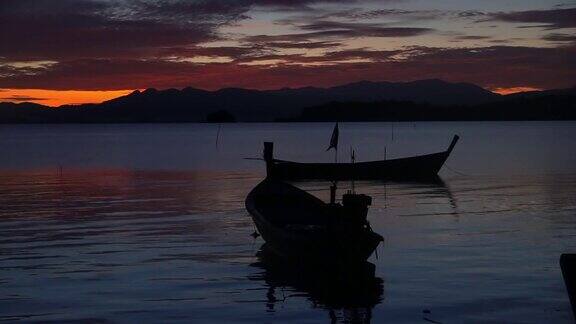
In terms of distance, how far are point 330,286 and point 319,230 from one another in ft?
5.54

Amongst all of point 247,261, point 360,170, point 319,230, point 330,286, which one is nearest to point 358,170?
point 360,170

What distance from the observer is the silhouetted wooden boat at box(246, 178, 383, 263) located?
17797mm

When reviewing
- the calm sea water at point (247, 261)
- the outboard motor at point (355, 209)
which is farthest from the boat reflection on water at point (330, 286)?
the outboard motor at point (355, 209)

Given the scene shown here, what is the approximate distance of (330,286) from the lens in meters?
17.9

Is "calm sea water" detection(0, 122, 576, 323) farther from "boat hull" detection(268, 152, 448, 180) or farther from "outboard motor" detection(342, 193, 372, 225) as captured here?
"boat hull" detection(268, 152, 448, 180)

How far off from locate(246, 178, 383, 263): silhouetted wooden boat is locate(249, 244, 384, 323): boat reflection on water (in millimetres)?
346

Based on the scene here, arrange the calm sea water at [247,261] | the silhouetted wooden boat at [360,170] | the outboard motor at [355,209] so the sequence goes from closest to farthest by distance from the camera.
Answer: the calm sea water at [247,261] < the outboard motor at [355,209] < the silhouetted wooden boat at [360,170]

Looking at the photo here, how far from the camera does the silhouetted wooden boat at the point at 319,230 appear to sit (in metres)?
17.8

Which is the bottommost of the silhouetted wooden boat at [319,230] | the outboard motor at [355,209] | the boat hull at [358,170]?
the boat hull at [358,170]

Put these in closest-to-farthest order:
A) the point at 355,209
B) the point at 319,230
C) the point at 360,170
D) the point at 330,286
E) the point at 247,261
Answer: the point at 355,209, the point at 330,286, the point at 319,230, the point at 247,261, the point at 360,170

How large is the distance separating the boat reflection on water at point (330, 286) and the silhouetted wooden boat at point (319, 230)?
346 millimetres

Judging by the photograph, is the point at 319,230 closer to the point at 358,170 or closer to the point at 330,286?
the point at 330,286

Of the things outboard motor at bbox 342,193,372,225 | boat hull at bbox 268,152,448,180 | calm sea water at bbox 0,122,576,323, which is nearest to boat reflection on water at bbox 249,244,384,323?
calm sea water at bbox 0,122,576,323

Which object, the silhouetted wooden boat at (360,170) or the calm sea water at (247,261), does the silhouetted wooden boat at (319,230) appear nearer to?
the calm sea water at (247,261)
